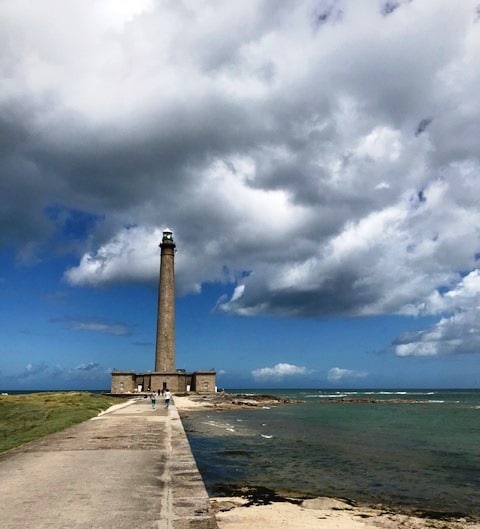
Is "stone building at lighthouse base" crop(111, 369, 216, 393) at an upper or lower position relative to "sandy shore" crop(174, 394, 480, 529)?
upper

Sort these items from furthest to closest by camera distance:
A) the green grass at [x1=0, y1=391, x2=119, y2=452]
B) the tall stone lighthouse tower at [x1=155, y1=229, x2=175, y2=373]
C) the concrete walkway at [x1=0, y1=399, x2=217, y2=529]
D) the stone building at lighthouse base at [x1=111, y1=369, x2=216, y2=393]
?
the tall stone lighthouse tower at [x1=155, y1=229, x2=175, y2=373] → the stone building at lighthouse base at [x1=111, y1=369, x2=216, y2=393] → the green grass at [x1=0, y1=391, x2=119, y2=452] → the concrete walkway at [x1=0, y1=399, x2=217, y2=529]

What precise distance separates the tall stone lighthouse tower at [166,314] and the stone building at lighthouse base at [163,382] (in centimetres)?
119

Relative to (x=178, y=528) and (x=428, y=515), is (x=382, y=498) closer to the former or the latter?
(x=428, y=515)

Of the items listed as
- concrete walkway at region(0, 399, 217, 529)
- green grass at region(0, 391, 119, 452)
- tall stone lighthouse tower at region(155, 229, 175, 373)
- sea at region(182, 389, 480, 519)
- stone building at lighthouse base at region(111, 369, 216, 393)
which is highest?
tall stone lighthouse tower at region(155, 229, 175, 373)

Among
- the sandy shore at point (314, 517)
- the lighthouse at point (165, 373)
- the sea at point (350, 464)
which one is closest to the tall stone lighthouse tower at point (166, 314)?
the lighthouse at point (165, 373)

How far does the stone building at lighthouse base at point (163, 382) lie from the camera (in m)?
64.0

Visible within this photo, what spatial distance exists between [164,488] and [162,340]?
189 ft

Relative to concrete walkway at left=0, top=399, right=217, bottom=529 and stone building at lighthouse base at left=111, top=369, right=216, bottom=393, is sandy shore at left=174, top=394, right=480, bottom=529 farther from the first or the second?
stone building at lighthouse base at left=111, top=369, right=216, bottom=393

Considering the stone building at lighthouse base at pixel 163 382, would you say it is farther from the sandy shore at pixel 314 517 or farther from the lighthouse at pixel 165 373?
the sandy shore at pixel 314 517

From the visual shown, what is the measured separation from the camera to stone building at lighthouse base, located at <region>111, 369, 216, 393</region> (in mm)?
63969

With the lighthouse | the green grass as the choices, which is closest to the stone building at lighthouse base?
the lighthouse

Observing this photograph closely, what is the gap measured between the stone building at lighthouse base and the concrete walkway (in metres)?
49.1

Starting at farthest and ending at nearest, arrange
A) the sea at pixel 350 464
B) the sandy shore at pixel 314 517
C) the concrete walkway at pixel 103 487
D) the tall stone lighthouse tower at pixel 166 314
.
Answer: the tall stone lighthouse tower at pixel 166 314 < the sea at pixel 350 464 < the sandy shore at pixel 314 517 < the concrete walkway at pixel 103 487

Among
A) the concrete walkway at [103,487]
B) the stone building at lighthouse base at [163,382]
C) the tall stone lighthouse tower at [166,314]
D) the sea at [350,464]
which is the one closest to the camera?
the concrete walkway at [103,487]
